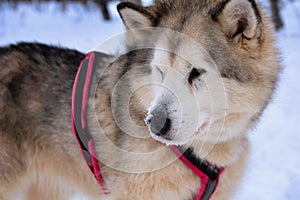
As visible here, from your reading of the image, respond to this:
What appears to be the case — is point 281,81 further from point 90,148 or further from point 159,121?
point 90,148

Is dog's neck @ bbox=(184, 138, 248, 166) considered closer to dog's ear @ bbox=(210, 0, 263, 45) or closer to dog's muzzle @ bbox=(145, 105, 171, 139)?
dog's muzzle @ bbox=(145, 105, 171, 139)

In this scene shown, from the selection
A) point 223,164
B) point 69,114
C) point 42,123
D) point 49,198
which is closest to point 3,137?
point 42,123

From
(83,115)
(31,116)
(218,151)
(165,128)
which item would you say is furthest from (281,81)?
(31,116)

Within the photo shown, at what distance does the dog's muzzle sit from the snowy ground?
908 millimetres

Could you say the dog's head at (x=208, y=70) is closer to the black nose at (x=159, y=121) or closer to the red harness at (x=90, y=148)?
the black nose at (x=159, y=121)

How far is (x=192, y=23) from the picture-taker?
8.01ft

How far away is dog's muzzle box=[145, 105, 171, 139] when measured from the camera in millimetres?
2193

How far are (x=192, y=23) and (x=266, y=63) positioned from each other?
1.68 feet

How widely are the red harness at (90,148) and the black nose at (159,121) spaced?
375 millimetres

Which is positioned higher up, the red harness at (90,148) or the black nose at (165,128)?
the black nose at (165,128)

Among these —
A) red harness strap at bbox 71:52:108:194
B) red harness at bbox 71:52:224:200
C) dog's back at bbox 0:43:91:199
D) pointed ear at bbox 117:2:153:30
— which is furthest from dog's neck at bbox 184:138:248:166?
dog's back at bbox 0:43:91:199

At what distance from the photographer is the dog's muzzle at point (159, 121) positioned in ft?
7.19

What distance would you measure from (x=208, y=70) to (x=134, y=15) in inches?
22.8

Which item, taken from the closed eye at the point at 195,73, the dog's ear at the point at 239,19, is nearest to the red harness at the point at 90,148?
the closed eye at the point at 195,73
